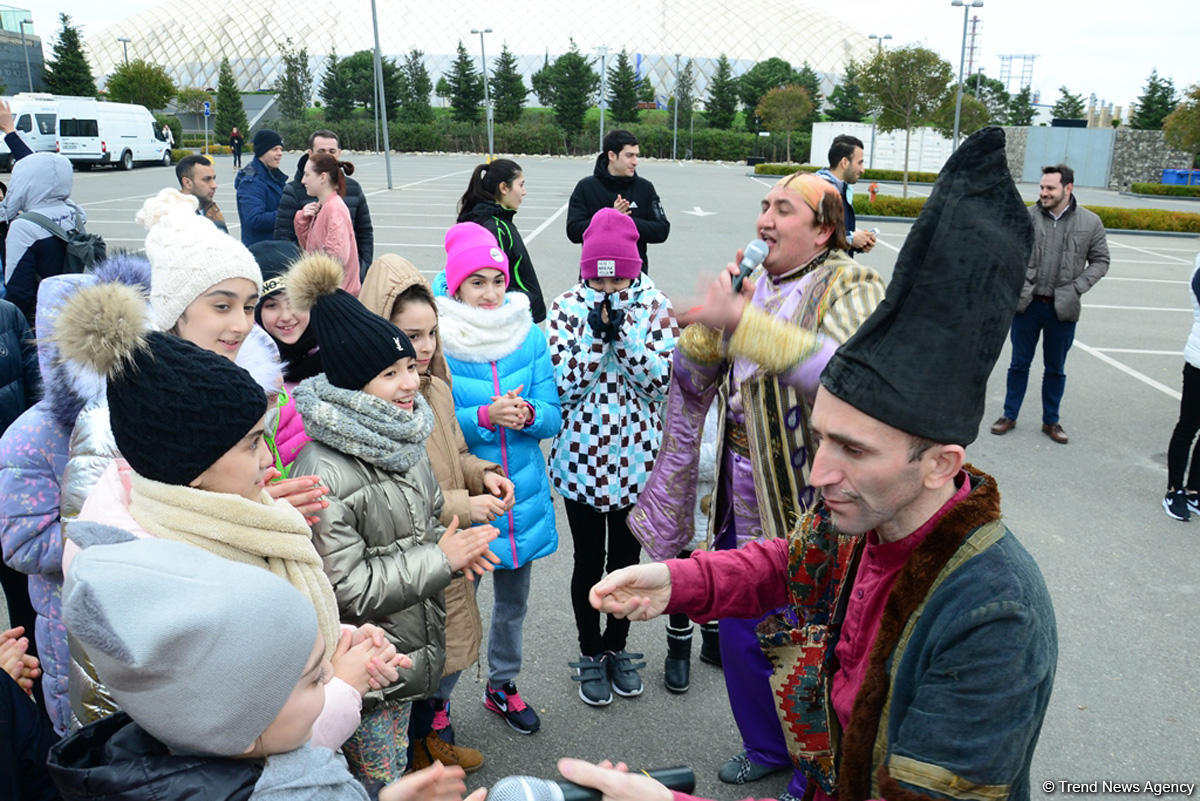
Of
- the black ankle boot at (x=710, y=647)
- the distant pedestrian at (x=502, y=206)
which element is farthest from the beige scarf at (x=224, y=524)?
the distant pedestrian at (x=502, y=206)

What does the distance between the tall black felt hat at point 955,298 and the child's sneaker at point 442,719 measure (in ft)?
7.81

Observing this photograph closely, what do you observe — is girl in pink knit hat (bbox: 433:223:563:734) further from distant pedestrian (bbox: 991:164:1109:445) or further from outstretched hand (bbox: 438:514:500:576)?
distant pedestrian (bbox: 991:164:1109:445)

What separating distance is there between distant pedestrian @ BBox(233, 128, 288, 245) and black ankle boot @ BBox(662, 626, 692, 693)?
6.22 metres

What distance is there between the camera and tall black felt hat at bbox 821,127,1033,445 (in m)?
1.41

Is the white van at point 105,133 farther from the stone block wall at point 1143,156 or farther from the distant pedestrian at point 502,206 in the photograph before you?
the stone block wall at point 1143,156

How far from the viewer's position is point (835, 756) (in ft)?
5.90

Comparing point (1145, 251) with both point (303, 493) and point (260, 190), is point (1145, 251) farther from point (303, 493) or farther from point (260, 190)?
point (303, 493)

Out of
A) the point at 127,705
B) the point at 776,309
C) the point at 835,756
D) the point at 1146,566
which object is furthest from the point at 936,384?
the point at 1146,566

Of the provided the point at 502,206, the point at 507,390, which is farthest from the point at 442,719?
the point at 502,206

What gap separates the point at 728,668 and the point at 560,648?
43.1 inches

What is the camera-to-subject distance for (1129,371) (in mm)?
8875

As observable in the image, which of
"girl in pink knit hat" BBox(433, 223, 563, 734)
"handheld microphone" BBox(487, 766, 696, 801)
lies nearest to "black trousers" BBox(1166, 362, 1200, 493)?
"girl in pink knit hat" BBox(433, 223, 563, 734)

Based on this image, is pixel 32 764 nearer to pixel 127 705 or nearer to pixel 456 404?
pixel 127 705

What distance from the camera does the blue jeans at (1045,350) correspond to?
270 inches
